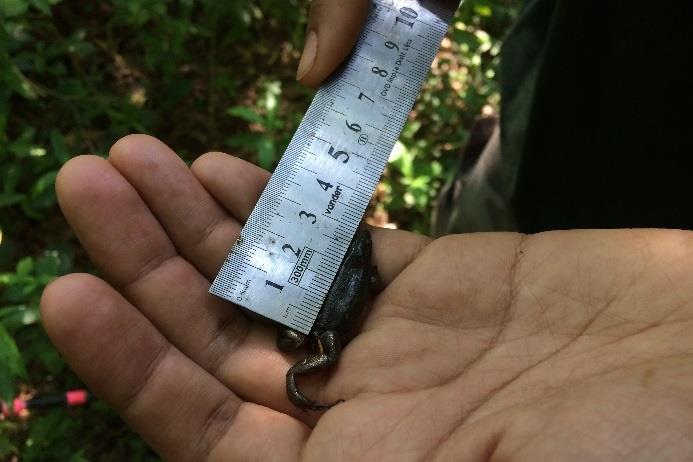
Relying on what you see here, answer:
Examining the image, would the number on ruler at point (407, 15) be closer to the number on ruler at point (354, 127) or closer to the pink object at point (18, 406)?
the number on ruler at point (354, 127)

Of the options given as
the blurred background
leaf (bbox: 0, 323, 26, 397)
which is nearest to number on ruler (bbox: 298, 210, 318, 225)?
the blurred background

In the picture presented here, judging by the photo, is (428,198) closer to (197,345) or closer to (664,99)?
(664,99)

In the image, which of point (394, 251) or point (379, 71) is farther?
point (379, 71)

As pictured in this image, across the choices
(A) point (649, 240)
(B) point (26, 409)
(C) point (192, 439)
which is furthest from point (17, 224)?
(A) point (649, 240)

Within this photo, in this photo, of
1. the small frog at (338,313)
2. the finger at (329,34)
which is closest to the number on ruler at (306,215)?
the small frog at (338,313)

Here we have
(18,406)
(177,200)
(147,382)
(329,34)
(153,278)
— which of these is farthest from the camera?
(18,406)

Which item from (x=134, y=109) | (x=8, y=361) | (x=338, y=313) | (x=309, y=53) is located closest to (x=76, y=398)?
(x=8, y=361)

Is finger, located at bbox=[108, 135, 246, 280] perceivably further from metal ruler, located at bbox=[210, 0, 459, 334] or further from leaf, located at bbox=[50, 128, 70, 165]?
leaf, located at bbox=[50, 128, 70, 165]

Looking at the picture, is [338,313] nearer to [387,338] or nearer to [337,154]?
[387,338]
